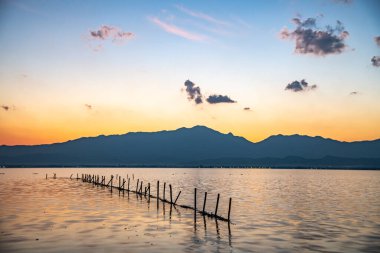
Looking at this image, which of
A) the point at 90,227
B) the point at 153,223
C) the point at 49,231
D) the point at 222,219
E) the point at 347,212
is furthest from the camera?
the point at 347,212

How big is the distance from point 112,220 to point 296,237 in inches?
692

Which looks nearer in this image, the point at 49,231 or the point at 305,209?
the point at 49,231

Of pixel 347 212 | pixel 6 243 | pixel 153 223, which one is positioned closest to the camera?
pixel 6 243

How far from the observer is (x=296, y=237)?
31.7 metres

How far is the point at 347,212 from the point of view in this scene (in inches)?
1986

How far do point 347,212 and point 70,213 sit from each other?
34644 mm

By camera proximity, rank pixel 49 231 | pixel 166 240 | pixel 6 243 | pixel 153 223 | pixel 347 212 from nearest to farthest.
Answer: pixel 6 243 < pixel 166 240 < pixel 49 231 < pixel 153 223 < pixel 347 212

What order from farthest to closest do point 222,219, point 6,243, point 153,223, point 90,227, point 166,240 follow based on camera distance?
1. point 222,219
2. point 153,223
3. point 90,227
4. point 166,240
5. point 6,243

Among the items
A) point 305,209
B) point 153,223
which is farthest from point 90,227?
point 305,209

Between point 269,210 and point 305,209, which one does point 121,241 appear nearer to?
point 269,210

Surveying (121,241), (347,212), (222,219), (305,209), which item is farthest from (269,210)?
(121,241)

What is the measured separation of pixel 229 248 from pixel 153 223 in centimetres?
1229

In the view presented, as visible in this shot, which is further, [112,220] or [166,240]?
[112,220]

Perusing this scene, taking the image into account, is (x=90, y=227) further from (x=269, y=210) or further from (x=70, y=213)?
(x=269, y=210)
